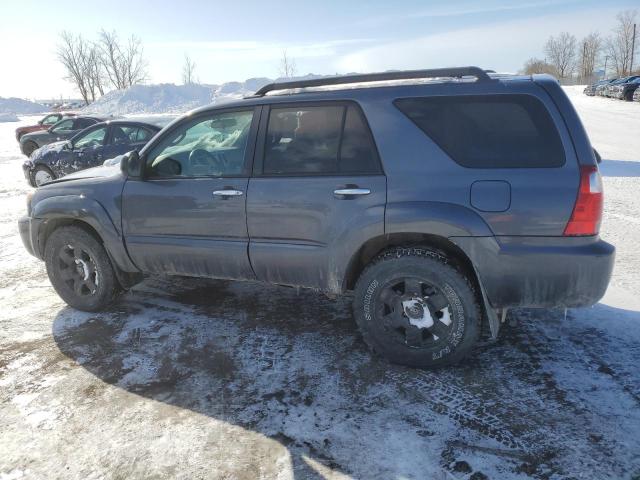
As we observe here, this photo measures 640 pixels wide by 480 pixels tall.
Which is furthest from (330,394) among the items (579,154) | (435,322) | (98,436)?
(579,154)

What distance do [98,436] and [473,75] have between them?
3142mm

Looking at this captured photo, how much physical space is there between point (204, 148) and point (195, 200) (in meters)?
0.47

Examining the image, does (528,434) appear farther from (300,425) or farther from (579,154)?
(579,154)

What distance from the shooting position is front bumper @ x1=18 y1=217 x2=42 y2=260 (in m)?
4.35

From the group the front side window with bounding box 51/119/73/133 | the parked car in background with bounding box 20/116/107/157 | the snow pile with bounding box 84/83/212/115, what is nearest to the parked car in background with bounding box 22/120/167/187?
the parked car in background with bounding box 20/116/107/157

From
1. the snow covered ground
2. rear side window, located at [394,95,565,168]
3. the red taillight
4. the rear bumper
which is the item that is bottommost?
the snow covered ground

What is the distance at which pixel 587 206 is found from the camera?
2750mm

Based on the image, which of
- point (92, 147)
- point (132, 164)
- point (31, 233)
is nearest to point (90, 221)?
point (132, 164)

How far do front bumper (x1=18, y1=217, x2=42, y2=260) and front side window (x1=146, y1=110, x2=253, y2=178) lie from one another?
1368mm

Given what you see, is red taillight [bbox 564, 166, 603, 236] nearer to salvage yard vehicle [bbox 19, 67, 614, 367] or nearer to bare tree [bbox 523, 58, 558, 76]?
salvage yard vehicle [bbox 19, 67, 614, 367]

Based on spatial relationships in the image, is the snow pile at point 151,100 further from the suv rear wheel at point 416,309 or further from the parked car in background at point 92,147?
the suv rear wheel at point 416,309

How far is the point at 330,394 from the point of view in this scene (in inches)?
118

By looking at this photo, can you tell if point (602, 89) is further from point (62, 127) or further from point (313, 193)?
point (313, 193)

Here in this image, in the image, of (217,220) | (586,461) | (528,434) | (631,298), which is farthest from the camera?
(631,298)
